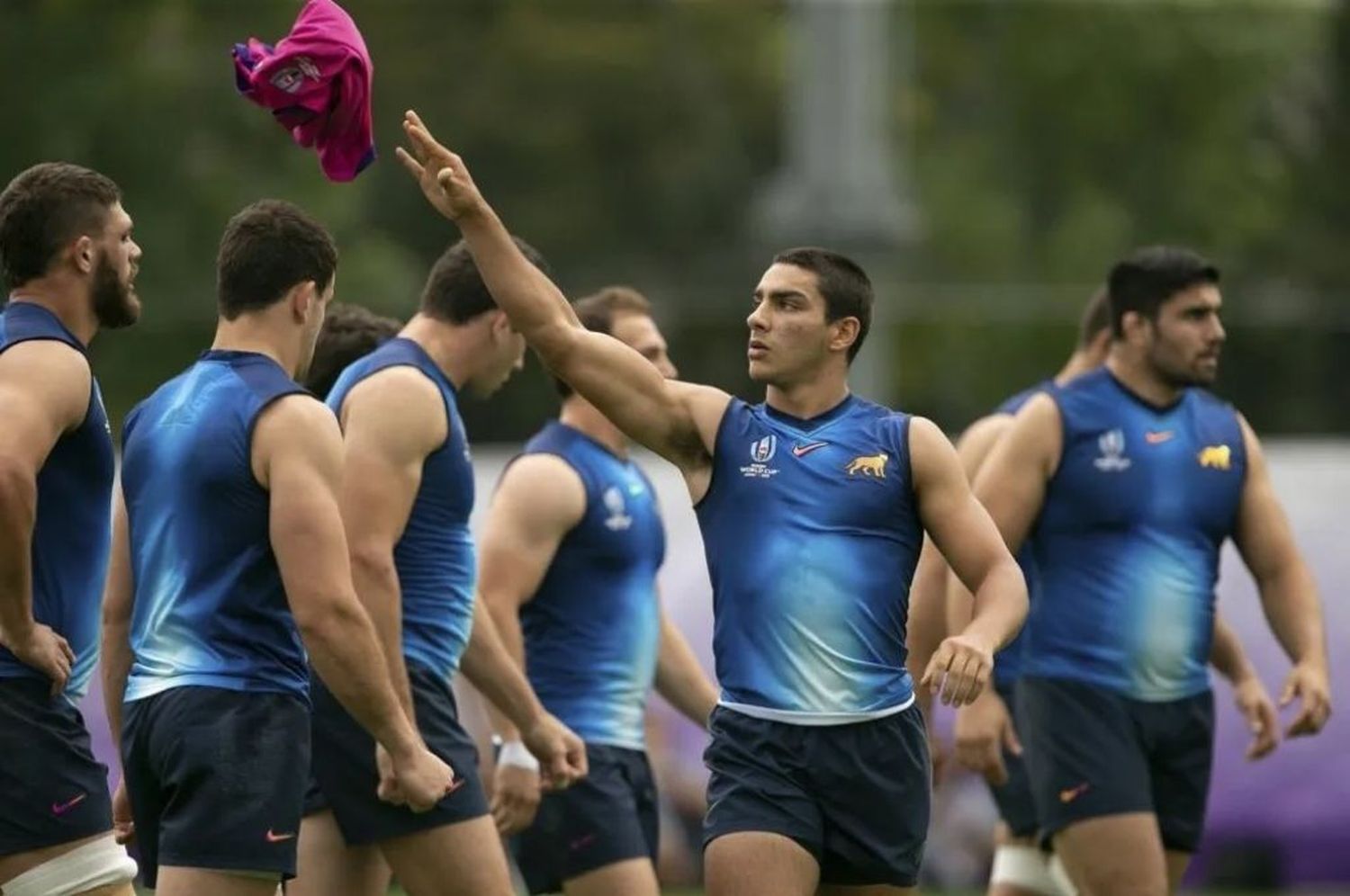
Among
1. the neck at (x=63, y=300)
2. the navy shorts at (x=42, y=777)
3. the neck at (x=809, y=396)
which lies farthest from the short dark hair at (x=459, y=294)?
the navy shorts at (x=42, y=777)

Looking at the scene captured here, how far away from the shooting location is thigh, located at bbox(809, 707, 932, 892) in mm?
8016

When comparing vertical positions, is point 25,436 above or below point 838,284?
below

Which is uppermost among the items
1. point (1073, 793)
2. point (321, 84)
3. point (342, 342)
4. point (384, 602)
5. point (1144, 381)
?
point (321, 84)

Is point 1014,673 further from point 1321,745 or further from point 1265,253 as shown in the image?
point 1265,253

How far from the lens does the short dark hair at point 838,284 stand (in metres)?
8.31

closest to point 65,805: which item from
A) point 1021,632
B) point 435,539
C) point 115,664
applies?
point 115,664

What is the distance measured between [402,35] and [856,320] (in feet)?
93.3

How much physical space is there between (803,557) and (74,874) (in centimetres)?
207

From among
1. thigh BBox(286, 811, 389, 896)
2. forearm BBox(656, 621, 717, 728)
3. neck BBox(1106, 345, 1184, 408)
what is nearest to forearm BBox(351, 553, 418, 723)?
thigh BBox(286, 811, 389, 896)

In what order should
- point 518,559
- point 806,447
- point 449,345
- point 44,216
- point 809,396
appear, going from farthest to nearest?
point 518,559
point 449,345
point 809,396
point 806,447
point 44,216

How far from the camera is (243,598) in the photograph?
7.80 metres

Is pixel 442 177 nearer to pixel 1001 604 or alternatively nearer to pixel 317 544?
pixel 317 544

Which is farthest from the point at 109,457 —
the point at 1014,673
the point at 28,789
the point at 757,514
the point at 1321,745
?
the point at 1321,745

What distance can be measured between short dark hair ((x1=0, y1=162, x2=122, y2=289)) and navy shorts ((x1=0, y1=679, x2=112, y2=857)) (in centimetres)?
110
